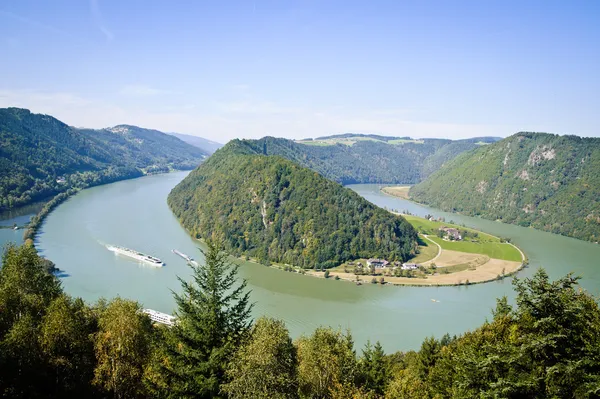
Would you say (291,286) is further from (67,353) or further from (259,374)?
(259,374)

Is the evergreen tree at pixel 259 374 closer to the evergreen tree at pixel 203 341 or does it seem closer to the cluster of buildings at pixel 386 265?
the evergreen tree at pixel 203 341

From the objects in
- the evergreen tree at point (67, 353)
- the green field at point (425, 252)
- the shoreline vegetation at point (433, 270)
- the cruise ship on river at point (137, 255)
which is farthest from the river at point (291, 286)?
the evergreen tree at point (67, 353)

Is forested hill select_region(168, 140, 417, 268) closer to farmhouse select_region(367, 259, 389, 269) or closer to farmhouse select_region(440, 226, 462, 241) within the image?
farmhouse select_region(367, 259, 389, 269)

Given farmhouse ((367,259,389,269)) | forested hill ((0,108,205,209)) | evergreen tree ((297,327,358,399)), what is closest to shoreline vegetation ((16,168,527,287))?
farmhouse ((367,259,389,269))

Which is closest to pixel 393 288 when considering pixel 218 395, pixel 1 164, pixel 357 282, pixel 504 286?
pixel 357 282

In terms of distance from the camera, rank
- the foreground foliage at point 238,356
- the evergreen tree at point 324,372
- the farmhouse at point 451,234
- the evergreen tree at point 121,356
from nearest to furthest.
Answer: the foreground foliage at point 238,356
the evergreen tree at point 324,372
the evergreen tree at point 121,356
the farmhouse at point 451,234

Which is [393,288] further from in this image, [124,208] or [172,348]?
[124,208]
